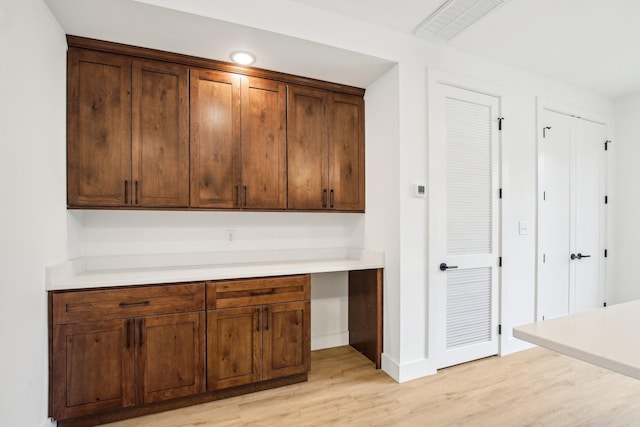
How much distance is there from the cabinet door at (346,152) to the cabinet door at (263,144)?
48 centimetres

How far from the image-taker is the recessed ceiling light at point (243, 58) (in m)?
2.25

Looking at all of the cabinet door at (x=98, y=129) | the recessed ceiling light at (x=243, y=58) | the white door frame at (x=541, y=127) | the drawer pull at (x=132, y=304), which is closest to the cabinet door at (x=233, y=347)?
the drawer pull at (x=132, y=304)

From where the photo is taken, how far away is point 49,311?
69.5 inches

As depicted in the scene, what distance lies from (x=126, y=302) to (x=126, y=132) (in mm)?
1212

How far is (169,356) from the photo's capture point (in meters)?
2.00

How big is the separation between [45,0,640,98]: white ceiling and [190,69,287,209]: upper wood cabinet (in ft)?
0.74

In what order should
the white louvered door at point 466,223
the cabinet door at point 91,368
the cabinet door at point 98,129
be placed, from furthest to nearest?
the white louvered door at point 466,223
the cabinet door at point 98,129
the cabinet door at point 91,368

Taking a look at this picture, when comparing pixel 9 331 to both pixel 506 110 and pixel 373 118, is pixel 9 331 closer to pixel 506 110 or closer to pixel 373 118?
pixel 373 118

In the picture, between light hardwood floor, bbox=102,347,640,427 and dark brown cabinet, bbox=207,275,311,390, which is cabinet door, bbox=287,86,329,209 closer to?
dark brown cabinet, bbox=207,275,311,390

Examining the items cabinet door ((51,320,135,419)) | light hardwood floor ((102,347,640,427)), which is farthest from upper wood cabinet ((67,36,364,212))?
light hardwood floor ((102,347,640,427))

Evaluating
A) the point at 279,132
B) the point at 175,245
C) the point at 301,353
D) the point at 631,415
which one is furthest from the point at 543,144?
the point at 175,245

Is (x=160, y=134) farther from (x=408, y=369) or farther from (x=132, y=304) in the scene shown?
(x=408, y=369)

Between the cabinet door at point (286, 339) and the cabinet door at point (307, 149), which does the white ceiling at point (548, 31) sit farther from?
the cabinet door at point (286, 339)

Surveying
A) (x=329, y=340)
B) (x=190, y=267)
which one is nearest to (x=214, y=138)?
(x=190, y=267)
